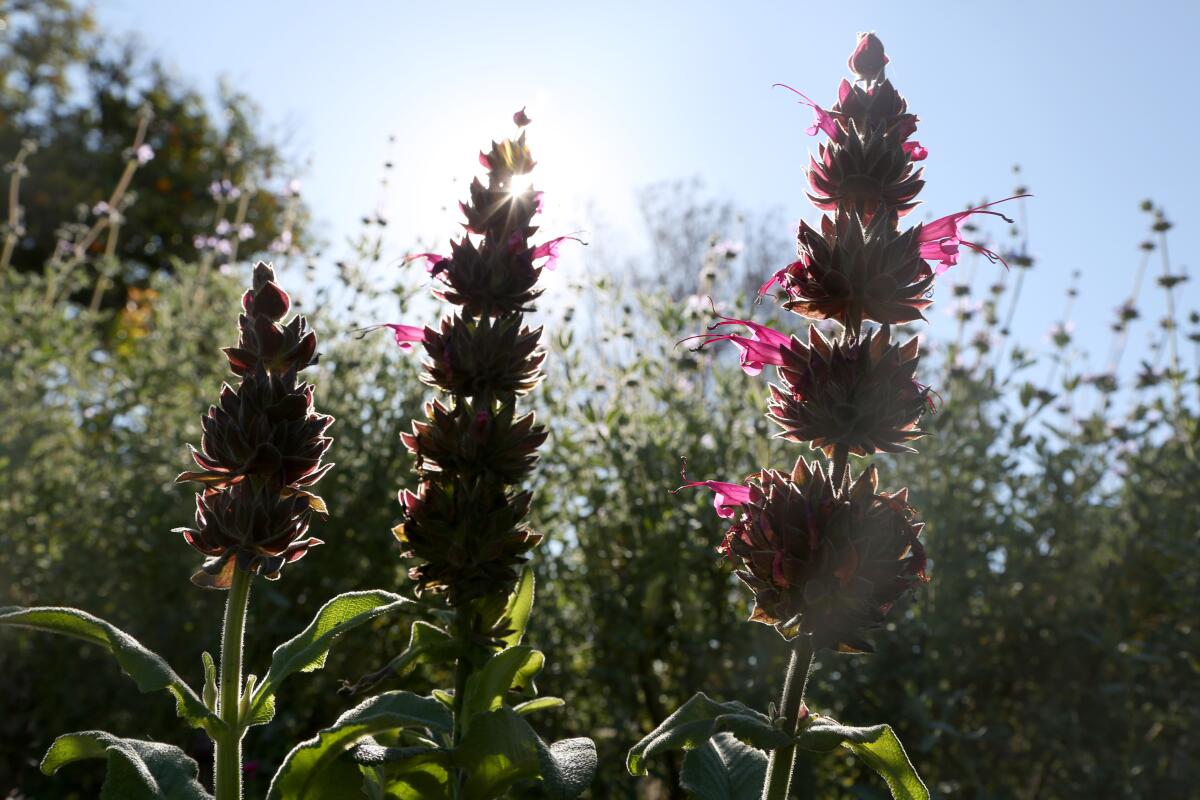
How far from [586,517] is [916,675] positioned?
1202 millimetres

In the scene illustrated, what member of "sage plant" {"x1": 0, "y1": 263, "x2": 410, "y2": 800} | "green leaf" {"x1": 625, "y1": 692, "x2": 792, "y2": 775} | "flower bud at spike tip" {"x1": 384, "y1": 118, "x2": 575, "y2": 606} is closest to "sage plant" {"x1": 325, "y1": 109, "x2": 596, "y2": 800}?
"flower bud at spike tip" {"x1": 384, "y1": 118, "x2": 575, "y2": 606}

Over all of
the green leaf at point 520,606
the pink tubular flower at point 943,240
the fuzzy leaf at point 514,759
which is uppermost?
the pink tubular flower at point 943,240

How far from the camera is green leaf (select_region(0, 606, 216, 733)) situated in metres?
1.27

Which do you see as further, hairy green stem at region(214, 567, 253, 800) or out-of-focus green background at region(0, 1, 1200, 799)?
out-of-focus green background at region(0, 1, 1200, 799)

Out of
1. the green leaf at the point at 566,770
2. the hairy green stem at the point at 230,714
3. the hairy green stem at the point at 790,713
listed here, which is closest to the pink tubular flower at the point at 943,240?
the hairy green stem at the point at 790,713

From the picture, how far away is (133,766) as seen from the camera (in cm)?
125

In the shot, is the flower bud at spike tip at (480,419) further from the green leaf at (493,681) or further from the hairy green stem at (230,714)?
the hairy green stem at (230,714)

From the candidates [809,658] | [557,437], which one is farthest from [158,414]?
[809,658]

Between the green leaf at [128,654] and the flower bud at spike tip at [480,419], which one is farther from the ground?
the flower bud at spike tip at [480,419]

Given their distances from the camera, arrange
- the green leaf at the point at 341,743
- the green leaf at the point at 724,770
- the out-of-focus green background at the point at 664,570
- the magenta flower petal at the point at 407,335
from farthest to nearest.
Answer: the out-of-focus green background at the point at 664,570
the magenta flower petal at the point at 407,335
the green leaf at the point at 341,743
the green leaf at the point at 724,770

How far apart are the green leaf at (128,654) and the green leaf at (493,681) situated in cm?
34

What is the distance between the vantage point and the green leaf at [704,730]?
1167mm

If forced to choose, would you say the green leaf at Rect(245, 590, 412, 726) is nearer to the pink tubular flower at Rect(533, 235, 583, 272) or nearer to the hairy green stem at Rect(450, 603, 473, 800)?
the hairy green stem at Rect(450, 603, 473, 800)

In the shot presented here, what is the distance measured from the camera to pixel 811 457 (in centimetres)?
364
